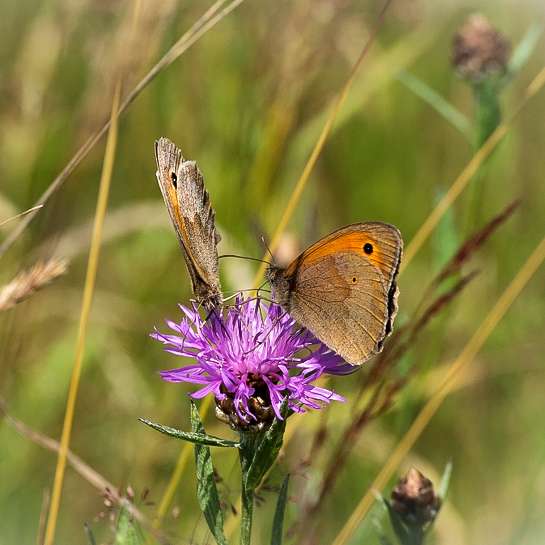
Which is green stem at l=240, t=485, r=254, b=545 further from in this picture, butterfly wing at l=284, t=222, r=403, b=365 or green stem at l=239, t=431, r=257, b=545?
butterfly wing at l=284, t=222, r=403, b=365

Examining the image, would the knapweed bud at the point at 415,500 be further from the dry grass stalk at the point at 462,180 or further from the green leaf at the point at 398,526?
the dry grass stalk at the point at 462,180

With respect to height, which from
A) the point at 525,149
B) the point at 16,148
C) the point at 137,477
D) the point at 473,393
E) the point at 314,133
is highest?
the point at 525,149

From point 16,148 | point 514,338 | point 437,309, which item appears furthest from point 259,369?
point 16,148

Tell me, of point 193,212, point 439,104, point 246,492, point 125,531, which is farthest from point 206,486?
point 439,104

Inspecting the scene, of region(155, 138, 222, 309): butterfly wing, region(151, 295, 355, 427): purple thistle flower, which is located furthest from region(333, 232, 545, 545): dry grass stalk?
region(155, 138, 222, 309): butterfly wing

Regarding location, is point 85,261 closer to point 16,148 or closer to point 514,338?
point 16,148

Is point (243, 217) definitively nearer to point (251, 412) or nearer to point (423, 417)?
point (423, 417)
